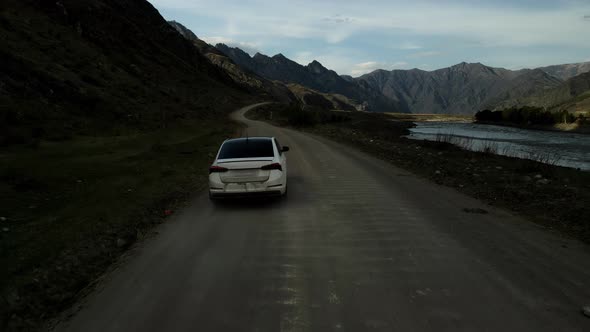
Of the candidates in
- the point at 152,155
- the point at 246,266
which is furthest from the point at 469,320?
the point at 152,155

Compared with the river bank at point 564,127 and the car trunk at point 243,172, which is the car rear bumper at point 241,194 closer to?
the car trunk at point 243,172

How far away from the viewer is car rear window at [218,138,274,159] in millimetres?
9086

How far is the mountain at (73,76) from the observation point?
19050mm

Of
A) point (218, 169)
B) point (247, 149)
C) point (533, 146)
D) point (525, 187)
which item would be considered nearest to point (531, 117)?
point (533, 146)

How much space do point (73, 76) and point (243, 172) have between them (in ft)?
92.1

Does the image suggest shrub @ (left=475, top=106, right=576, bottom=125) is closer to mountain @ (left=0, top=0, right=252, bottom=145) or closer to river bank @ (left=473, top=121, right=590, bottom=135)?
river bank @ (left=473, top=121, right=590, bottom=135)

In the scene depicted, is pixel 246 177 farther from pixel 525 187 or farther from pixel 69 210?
pixel 525 187

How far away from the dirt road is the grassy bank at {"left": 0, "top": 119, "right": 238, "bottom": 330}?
0.55 m

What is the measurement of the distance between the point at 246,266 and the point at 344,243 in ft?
5.81

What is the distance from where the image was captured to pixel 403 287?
449cm

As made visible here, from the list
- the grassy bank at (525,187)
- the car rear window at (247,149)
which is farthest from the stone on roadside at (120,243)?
the grassy bank at (525,187)

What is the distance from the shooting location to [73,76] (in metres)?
29.4

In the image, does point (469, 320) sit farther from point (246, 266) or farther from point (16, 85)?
point (16, 85)

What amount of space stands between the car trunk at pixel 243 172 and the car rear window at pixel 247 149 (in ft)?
1.74
